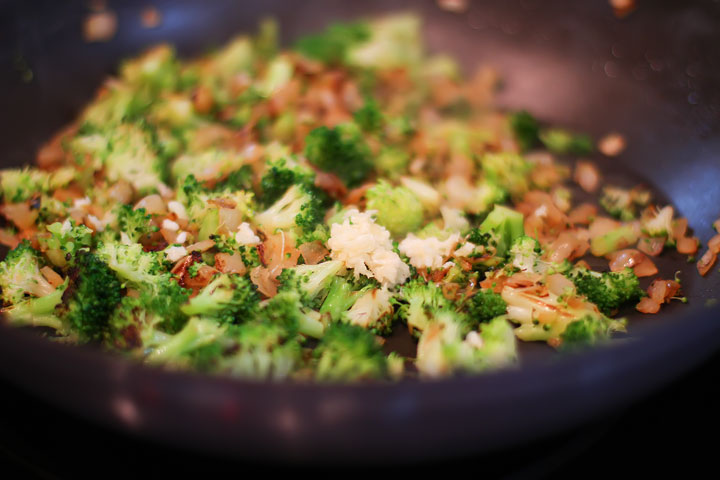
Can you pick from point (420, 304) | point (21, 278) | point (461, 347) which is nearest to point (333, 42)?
point (420, 304)

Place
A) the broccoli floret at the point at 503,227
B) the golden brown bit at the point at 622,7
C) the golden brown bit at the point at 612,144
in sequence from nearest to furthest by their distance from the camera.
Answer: the broccoli floret at the point at 503,227 → the golden brown bit at the point at 612,144 → the golden brown bit at the point at 622,7

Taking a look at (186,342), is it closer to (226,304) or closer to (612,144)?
(226,304)

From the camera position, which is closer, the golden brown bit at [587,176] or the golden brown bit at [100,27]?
the golden brown bit at [587,176]

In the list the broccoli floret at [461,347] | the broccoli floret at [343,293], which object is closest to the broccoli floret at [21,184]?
the broccoli floret at [343,293]

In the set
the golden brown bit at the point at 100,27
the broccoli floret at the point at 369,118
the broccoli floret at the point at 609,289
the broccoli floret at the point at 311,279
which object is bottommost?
the broccoli floret at the point at 609,289

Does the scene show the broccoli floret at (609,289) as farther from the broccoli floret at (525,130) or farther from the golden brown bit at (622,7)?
the golden brown bit at (622,7)

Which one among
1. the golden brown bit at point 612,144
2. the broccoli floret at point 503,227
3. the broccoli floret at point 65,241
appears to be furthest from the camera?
the golden brown bit at point 612,144

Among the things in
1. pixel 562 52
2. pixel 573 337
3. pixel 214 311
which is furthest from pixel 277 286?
pixel 562 52
